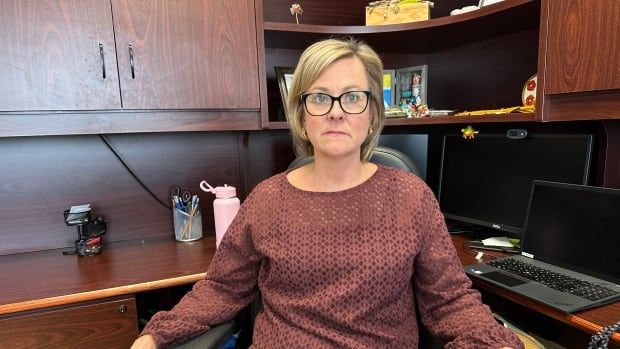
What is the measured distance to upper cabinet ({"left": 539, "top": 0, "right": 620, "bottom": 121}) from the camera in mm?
1044

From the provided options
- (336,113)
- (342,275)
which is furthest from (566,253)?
(336,113)

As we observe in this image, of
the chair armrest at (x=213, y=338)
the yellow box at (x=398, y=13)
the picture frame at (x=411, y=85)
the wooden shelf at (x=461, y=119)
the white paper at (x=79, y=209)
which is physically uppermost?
the yellow box at (x=398, y=13)

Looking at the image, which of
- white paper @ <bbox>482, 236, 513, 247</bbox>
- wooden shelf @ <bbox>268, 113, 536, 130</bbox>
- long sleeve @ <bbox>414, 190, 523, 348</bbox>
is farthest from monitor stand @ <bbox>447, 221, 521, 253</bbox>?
long sleeve @ <bbox>414, 190, 523, 348</bbox>

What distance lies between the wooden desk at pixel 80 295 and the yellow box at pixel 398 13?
121cm

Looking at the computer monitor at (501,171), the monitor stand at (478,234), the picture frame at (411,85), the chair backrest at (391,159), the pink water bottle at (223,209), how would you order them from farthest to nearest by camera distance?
the picture frame at (411,85) → the pink water bottle at (223,209) → the monitor stand at (478,234) → the computer monitor at (501,171) → the chair backrest at (391,159)

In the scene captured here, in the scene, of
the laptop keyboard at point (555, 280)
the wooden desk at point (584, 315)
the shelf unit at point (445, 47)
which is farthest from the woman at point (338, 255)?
the shelf unit at point (445, 47)

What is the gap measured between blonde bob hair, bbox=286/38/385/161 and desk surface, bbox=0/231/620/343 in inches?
22.6

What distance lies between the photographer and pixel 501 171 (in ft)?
5.07

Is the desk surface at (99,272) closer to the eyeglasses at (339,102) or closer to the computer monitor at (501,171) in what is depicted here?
the eyeglasses at (339,102)

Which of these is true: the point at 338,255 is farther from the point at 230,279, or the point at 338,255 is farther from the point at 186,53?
the point at 186,53

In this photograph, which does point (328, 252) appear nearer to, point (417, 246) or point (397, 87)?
point (417, 246)

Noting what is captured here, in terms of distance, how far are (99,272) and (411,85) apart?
4.99 ft

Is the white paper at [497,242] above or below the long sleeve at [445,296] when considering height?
below

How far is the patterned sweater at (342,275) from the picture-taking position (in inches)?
38.4
